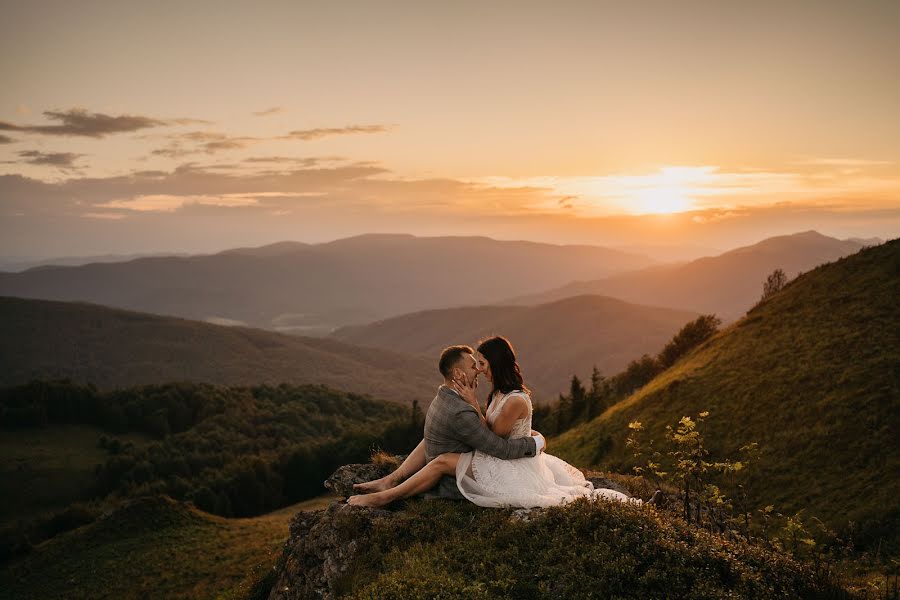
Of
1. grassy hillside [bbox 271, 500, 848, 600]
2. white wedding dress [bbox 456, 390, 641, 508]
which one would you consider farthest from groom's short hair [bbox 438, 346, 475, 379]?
grassy hillside [bbox 271, 500, 848, 600]

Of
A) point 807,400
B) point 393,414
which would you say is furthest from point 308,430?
point 807,400

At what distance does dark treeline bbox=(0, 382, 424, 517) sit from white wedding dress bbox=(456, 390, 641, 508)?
6127 cm

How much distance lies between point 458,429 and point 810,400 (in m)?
19.0

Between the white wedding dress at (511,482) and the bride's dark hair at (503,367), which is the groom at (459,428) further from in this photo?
the bride's dark hair at (503,367)

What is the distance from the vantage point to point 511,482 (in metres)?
8.54

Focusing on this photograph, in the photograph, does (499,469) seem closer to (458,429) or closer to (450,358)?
(458,429)

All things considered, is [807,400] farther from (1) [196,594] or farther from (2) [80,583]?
(2) [80,583]

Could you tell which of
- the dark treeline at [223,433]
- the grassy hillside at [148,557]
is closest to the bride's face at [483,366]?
the grassy hillside at [148,557]

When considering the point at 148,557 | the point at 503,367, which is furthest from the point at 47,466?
the point at 503,367

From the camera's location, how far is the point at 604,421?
34.2 meters

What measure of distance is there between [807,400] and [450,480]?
1872 cm

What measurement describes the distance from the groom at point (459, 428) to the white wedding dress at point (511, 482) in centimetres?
18

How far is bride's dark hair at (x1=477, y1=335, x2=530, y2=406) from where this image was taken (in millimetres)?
8844

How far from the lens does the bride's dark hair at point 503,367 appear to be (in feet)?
29.0
